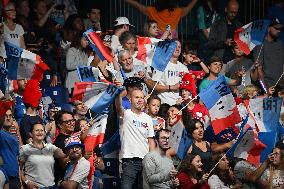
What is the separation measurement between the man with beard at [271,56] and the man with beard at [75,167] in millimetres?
5779

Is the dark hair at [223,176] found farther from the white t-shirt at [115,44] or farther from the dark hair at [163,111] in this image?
the white t-shirt at [115,44]

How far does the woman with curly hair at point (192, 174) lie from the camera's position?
68.9ft

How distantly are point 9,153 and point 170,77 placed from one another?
15.4ft

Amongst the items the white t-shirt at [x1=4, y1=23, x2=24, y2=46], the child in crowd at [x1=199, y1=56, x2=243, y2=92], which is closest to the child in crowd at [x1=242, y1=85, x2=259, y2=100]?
the child in crowd at [x1=199, y1=56, x2=243, y2=92]

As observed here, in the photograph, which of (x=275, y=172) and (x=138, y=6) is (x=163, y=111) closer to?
(x=275, y=172)

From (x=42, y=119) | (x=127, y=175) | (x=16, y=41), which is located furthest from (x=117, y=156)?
(x=16, y=41)

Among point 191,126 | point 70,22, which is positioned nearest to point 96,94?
point 191,126

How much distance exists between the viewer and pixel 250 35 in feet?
82.2

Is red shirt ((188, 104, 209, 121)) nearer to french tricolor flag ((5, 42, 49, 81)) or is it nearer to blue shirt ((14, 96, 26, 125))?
french tricolor flag ((5, 42, 49, 81))

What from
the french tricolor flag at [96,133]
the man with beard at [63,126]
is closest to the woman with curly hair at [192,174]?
the french tricolor flag at [96,133]

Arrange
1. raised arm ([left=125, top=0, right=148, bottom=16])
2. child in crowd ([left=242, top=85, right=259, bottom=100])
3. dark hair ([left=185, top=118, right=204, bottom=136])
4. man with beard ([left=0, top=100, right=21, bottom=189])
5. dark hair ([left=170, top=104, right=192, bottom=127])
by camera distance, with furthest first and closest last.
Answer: raised arm ([left=125, top=0, right=148, bottom=16]) < child in crowd ([left=242, top=85, right=259, bottom=100]) < dark hair ([left=170, top=104, right=192, bottom=127]) < dark hair ([left=185, top=118, right=204, bottom=136]) < man with beard ([left=0, top=100, right=21, bottom=189])

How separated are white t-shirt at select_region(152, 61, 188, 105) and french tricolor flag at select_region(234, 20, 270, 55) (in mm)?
1097

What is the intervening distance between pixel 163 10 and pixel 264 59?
2060 millimetres

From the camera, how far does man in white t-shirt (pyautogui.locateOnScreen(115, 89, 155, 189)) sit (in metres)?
21.2
